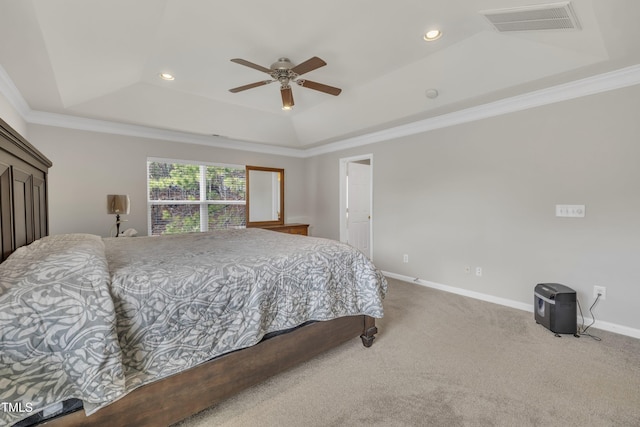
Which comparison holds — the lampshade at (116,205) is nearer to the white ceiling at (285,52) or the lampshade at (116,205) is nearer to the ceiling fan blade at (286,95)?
the white ceiling at (285,52)

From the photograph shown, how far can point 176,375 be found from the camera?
A: 1.38 m

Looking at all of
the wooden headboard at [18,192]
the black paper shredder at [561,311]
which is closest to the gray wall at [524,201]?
the black paper shredder at [561,311]

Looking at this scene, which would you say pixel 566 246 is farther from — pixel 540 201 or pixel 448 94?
pixel 448 94

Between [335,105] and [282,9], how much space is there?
6.56ft

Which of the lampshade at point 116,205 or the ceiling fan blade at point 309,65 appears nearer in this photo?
the ceiling fan blade at point 309,65

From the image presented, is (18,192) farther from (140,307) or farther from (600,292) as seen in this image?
(600,292)

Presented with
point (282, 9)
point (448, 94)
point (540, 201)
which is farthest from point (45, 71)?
point (540, 201)

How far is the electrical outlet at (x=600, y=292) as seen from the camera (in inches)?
102

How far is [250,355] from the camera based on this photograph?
164 cm

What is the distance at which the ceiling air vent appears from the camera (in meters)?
1.86

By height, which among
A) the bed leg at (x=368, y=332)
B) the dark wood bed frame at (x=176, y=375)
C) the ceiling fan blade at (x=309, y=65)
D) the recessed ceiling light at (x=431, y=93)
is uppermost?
the recessed ceiling light at (x=431, y=93)

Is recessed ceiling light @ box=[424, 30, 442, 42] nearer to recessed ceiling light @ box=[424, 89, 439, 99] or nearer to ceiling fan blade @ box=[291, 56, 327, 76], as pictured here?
recessed ceiling light @ box=[424, 89, 439, 99]

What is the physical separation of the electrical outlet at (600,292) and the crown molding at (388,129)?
6.06 feet

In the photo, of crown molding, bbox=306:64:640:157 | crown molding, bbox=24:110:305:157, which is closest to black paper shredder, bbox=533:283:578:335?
crown molding, bbox=306:64:640:157
